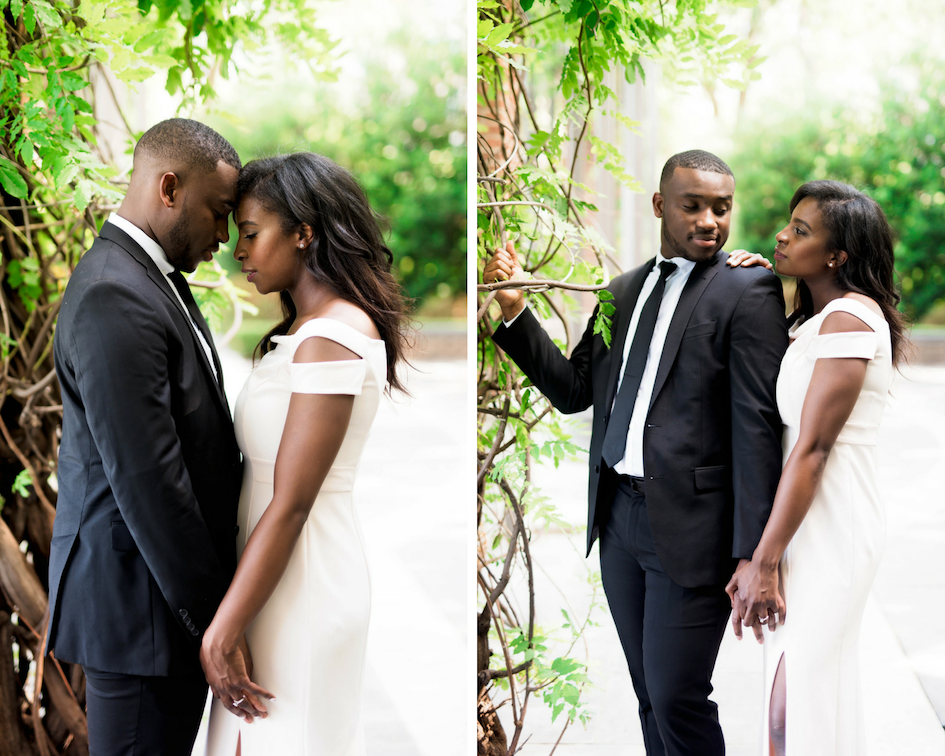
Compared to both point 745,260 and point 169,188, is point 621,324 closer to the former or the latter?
point 745,260

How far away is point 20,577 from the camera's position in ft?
7.56

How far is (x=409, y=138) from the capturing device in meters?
16.9

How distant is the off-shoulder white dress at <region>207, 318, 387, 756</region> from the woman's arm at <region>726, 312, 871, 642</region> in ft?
2.94

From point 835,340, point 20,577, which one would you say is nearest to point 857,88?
point 835,340

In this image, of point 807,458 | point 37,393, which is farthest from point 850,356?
point 37,393

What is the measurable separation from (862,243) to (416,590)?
3.02 meters

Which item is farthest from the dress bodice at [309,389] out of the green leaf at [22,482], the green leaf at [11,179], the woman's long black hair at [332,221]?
the green leaf at [22,482]

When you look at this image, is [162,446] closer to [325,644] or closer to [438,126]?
[325,644]

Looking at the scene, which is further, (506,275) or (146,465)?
(506,275)

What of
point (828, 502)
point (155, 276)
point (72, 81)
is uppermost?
point (72, 81)

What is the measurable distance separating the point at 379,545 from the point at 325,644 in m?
3.45

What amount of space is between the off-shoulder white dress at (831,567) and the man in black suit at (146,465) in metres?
1.26

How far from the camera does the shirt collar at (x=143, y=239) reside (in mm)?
1538

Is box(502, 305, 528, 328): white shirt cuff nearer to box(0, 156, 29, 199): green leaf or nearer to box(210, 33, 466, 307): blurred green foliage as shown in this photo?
box(0, 156, 29, 199): green leaf
